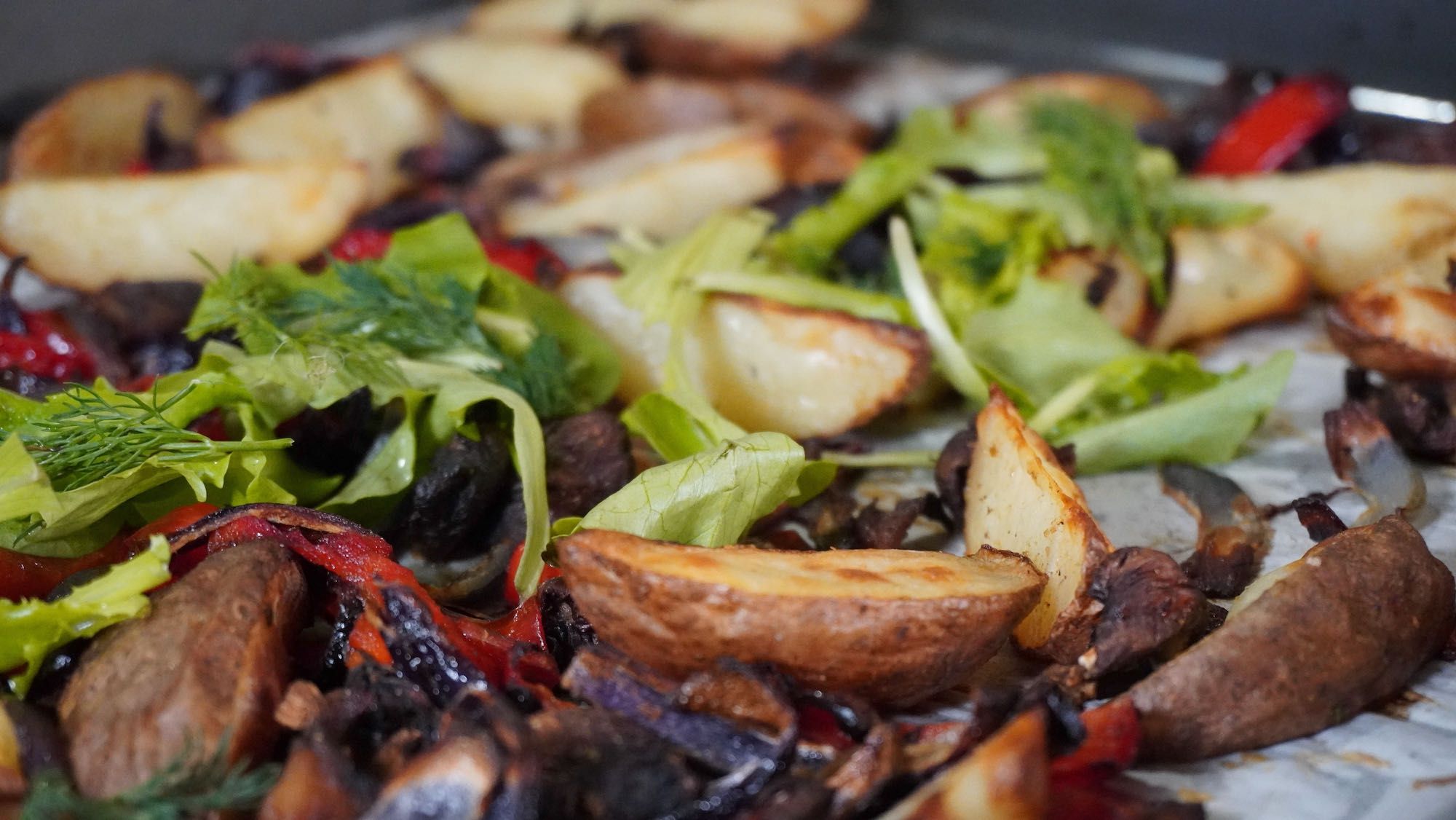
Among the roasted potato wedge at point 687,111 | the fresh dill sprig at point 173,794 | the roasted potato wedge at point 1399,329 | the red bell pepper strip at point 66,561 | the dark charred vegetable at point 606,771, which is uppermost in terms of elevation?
the roasted potato wedge at point 1399,329

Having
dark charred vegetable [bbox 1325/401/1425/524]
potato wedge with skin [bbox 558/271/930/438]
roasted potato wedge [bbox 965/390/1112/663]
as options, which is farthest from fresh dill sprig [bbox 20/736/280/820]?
dark charred vegetable [bbox 1325/401/1425/524]

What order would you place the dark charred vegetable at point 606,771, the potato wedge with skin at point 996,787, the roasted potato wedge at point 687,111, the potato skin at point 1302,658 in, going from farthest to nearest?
the roasted potato wedge at point 687,111
the potato skin at point 1302,658
the dark charred vegetable at point 606,771
the potato wedge with skin at point 996,787

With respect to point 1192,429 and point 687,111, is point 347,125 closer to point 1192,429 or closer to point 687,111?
point 687,111

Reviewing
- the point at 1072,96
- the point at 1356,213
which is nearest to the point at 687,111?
the point at 1072,96

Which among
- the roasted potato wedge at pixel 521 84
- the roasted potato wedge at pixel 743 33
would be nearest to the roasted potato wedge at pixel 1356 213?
the roasted potato wedge at pixel 743 33

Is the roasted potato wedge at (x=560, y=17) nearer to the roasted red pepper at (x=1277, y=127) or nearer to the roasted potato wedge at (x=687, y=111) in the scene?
the roasted potato wedge at (x=687, y=111)

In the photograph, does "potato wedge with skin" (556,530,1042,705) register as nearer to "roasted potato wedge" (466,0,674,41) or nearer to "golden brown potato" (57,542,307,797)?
"golden brown potato" (57,542,307,797)
